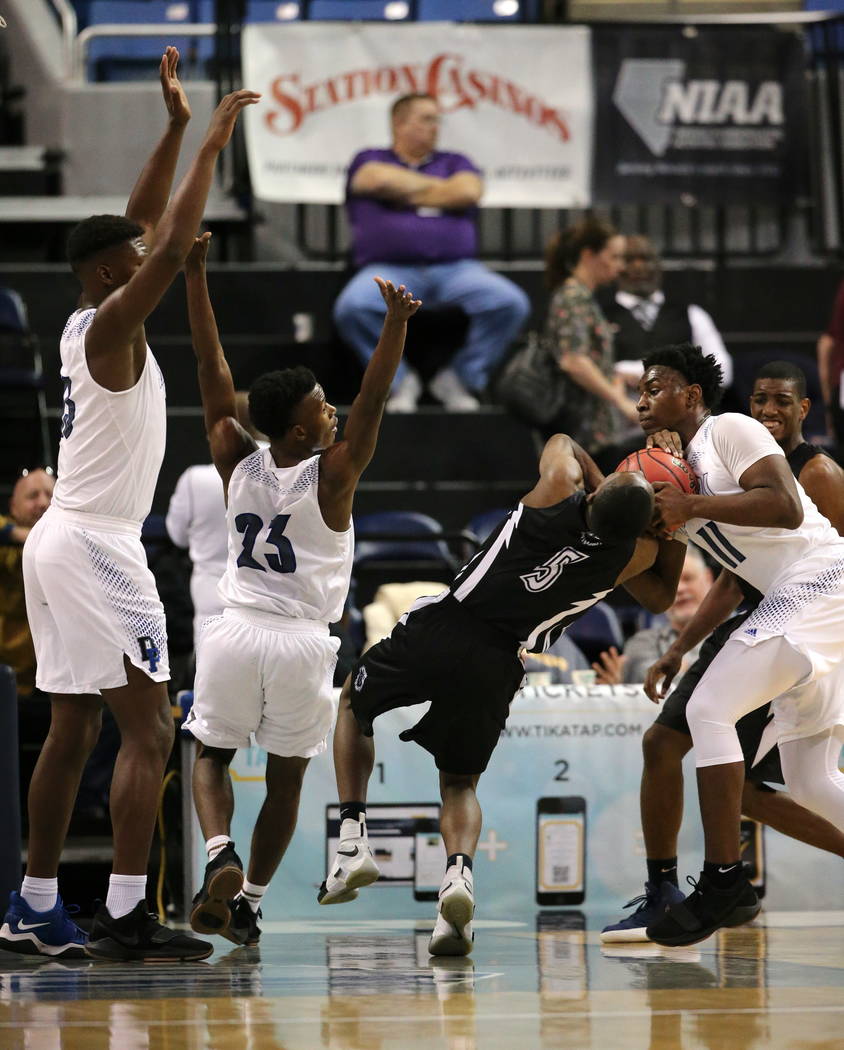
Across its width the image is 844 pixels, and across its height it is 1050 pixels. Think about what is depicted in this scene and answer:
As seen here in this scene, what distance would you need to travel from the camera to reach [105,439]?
5.12 metres

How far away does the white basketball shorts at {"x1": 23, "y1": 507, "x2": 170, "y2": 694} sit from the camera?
5.06 meters

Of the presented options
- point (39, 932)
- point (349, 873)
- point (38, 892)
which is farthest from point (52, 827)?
point (349, 873)

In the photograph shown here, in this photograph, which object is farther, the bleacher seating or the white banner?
the bleacher seating

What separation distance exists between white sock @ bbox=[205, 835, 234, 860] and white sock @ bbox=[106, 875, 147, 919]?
219 mm

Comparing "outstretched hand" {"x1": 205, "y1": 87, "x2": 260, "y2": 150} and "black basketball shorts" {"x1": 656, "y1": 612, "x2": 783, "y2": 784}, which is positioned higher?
"outstretched hand" {"x1": 205, "y1": 87, "x2": 260, "y2": 150}

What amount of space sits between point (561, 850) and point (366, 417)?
235 centimetres

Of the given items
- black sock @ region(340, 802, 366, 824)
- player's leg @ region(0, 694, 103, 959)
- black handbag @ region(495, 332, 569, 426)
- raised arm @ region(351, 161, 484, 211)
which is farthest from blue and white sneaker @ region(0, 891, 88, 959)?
raised arm @ region(351, 161, 484, 211)

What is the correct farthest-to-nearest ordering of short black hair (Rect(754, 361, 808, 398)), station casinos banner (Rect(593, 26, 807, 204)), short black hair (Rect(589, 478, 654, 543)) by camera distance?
station casinos banner (Rect(593, 26, 807, 204)) → short black hair (Rect(754, 361, 808, 398)) → short black hair (Rect(589, 478, 654, 543))

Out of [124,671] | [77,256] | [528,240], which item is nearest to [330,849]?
[124,671]

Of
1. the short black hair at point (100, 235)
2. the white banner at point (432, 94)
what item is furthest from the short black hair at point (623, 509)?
the white banner at point (432, 94)

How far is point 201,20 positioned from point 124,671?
912cm

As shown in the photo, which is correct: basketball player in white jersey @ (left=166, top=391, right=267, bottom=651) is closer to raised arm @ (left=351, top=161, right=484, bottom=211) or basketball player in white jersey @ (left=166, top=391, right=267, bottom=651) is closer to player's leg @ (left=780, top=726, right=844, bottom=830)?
player's leg @ (left=780, top=726, right=844, bottom=830)

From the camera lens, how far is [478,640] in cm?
543

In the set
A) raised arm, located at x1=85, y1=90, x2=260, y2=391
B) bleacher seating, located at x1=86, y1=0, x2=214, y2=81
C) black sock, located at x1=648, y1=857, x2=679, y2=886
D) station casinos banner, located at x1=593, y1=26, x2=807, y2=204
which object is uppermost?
bleacher seating, located at x1=86, y1=0, x2=214, y2=81
